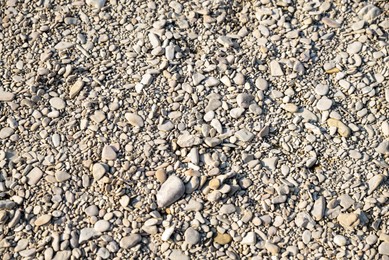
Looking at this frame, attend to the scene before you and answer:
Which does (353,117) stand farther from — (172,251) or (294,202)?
(172,251)

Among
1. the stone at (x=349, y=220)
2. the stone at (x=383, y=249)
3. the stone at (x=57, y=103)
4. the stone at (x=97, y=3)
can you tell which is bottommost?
the stone at (x=383, y=249)

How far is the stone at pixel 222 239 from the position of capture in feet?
8.33

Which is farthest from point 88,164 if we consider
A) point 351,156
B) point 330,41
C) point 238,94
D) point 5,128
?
point 330,41

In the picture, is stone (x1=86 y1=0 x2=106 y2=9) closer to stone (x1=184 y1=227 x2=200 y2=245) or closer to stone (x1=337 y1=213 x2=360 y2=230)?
stone (x1=184 y1=227 x2=200 y2=245)

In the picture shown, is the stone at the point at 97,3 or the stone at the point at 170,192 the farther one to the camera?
the stone at the point at 97,3

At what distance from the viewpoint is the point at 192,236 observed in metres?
2.53

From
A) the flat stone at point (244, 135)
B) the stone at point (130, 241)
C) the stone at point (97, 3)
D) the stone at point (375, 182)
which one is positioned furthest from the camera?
the stone at point (97, 3)

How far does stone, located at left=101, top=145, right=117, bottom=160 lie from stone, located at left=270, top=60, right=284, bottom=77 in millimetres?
979

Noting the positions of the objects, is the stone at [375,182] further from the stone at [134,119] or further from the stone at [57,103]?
the stone at [57,103]

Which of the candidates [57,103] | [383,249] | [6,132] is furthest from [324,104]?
[6,132]

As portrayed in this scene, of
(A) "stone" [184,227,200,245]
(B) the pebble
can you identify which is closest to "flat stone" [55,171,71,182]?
(A) "stone" [184,227,200,245]

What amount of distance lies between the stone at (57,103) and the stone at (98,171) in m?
0.43

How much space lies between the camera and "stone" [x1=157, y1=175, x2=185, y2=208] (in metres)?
2.62

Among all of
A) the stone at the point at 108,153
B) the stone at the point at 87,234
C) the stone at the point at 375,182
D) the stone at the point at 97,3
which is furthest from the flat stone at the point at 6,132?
the stone at the point at 375,182
